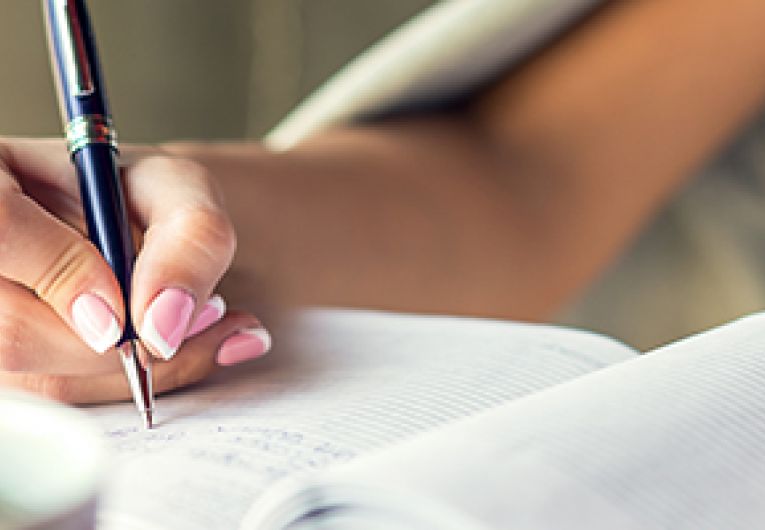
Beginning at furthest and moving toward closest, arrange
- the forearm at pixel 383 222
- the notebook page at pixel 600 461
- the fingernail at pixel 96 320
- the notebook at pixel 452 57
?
the notebook at pixel 452 57, the forearm at pixel 383 222, the fingernail at pixel 96 320, the notebook page at pixel 600 461

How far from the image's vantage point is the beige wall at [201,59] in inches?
47.1

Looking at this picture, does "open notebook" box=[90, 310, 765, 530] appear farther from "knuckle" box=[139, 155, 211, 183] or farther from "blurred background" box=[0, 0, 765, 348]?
"blurred background" box=[0, 0, 765, 348]

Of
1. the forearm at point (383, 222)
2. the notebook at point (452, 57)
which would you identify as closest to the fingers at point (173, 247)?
the forearm at point (383, 222)

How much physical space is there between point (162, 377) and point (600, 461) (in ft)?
0.61

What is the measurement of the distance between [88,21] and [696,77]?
0.38m

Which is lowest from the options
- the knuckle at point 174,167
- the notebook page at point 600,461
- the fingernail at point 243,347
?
the fingernail at point 243,347

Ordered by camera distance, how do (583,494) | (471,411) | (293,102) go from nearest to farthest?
(583,494) < (471,411) < (293,102)

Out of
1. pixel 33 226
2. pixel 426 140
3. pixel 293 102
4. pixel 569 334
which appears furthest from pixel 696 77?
pixel 293 102

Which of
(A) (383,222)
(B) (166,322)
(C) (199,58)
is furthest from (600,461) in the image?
(C) (199,58)

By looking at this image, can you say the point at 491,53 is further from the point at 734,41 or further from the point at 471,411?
the point at 471,411

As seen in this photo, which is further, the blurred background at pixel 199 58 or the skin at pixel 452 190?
the blurred background at pixel 199 58

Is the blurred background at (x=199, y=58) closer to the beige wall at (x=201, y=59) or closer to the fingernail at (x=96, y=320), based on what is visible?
the beige wall at (x=201, y=59)

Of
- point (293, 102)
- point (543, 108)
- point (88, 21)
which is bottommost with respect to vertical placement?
point (293, 102)

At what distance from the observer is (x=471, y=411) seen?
32 cm
